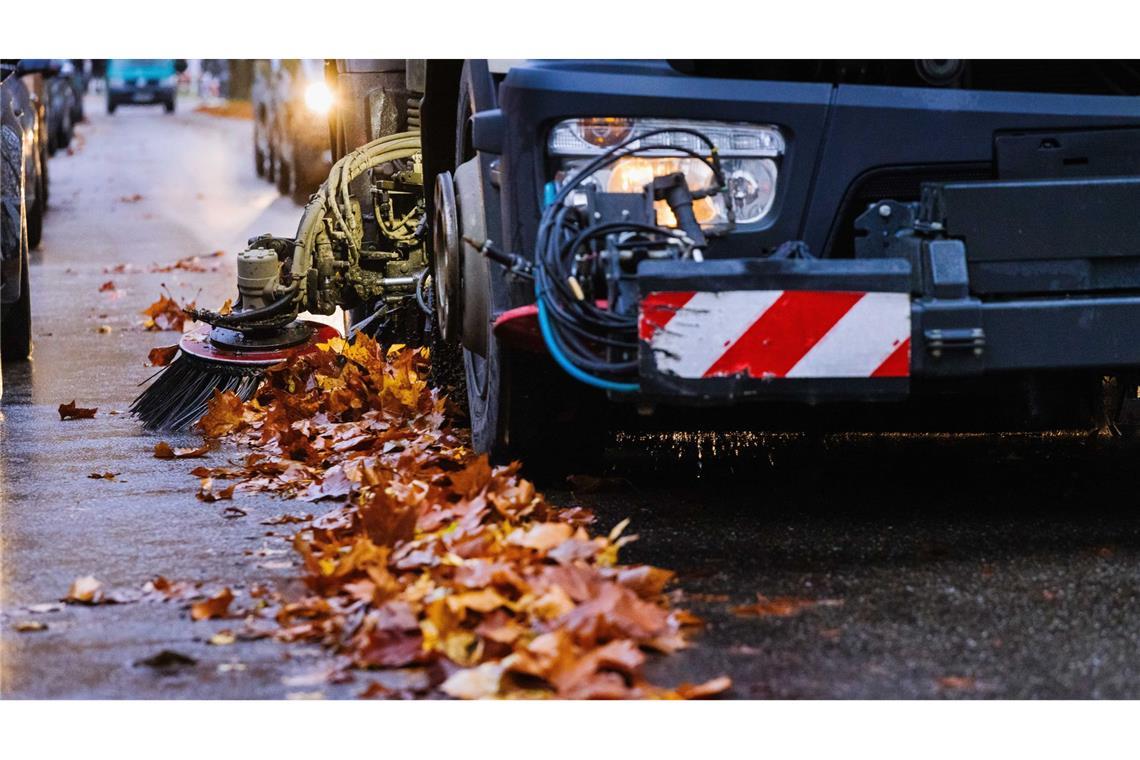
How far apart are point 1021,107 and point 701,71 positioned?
733 mm

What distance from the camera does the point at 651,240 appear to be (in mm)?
3676

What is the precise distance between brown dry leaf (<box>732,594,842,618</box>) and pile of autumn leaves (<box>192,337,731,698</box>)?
16cm

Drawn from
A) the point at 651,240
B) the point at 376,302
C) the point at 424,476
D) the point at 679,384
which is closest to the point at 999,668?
the point at 679,384

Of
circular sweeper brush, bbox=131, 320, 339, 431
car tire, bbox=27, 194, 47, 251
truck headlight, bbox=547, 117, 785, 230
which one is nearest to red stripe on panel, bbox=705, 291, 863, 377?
truck headlight, bbox=547, 117, 785, 230

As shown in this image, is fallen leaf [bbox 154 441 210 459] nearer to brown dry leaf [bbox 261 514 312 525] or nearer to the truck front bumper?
brown dry leaf [bbox 261 514 312 525]

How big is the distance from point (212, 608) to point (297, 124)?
13590 mm

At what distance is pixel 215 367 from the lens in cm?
589

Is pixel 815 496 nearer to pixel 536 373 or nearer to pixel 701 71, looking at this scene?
pixel 536 373

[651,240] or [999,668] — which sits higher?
[651,240]

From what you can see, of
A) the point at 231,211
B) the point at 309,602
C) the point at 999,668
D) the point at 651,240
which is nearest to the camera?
the point at 999,668

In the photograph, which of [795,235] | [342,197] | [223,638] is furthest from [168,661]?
[342,197]

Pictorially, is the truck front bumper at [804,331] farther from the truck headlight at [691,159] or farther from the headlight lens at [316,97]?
the headlight lens at [316,97]

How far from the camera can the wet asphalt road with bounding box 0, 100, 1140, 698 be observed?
3.07 m

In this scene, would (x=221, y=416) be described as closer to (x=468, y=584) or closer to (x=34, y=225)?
(x=468, y=584)
